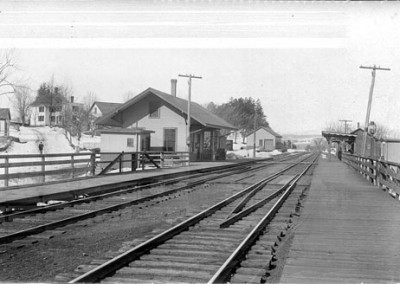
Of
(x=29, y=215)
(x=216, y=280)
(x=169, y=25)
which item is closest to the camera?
(x=216, y=280)

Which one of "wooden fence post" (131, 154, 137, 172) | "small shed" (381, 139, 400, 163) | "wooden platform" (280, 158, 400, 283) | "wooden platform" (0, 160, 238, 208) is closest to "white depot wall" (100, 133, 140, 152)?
"wooden fence post" (131, 154, 137, 172)

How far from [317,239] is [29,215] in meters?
5.58

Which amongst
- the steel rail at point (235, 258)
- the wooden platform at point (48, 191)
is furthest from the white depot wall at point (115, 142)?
the steel rail at point (235, 258)

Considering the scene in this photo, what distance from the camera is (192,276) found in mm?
4535

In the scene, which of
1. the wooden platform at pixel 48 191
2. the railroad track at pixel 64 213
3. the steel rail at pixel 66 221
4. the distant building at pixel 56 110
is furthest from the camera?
the distant building at pixel 56 110

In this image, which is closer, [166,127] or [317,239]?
[317,239]

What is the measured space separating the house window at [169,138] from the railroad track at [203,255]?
21.9m

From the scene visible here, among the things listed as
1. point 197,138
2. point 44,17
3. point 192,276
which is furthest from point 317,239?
point 197,138

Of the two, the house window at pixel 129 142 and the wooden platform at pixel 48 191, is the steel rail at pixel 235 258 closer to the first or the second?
the wooden platform at pixel 48 191

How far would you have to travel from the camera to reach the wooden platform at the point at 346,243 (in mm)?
4520

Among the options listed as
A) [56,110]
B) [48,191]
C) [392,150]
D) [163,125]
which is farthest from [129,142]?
[392,150]

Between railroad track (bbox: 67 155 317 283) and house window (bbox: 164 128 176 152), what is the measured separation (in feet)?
71.7

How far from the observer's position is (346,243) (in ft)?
19.7

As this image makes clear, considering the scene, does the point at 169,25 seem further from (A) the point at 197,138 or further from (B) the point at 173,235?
(A) the point at 197,138
